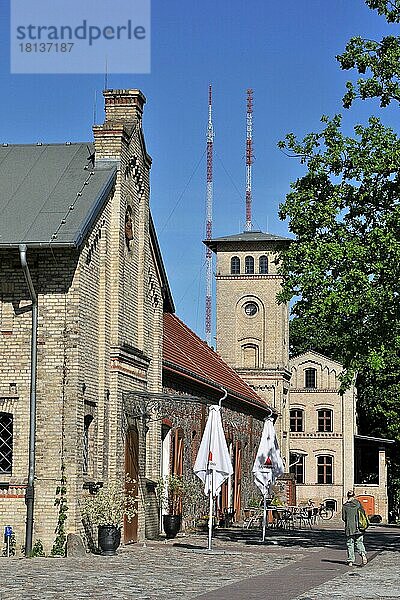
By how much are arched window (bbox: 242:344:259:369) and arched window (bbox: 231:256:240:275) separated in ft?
13.1

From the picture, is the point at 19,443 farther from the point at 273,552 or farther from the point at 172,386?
the point at 172,386

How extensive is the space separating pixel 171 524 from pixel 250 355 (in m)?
28.5

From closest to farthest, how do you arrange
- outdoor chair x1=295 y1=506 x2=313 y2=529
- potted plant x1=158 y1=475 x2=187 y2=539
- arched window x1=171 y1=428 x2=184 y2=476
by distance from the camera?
potted plant x1=158 y1=475 x2=187 y2=539, arched window x1=171 y1=428 x2=184 y2=476, outdoor chair x1=295 y1=506 x2=313 y2=529

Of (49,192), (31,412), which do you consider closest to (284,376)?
(49,192)

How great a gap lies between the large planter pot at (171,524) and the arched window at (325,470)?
1453 inches

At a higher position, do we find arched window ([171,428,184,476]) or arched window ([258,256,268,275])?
arched window ([258,256,268,275])

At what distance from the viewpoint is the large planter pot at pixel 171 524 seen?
28.7m

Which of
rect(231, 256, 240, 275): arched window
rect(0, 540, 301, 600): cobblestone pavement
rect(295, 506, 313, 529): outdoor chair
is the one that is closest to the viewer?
rect(0, 540, 301, 600): cobblestone pavement

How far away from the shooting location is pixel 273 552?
2527 cm

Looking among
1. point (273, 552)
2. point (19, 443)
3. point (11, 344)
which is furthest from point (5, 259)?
point (273, 552)

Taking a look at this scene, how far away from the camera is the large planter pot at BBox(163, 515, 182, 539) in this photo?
28656 mm

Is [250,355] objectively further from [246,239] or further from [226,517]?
[226,517]

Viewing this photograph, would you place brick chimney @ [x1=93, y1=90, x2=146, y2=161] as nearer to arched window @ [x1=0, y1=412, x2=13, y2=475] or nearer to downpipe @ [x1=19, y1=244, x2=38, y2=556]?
downpipe @ [x1=19, y1=244, x2=38, y2=556]

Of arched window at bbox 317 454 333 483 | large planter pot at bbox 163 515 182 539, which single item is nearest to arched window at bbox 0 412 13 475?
large planter pot at bbox 163 515 182 539
